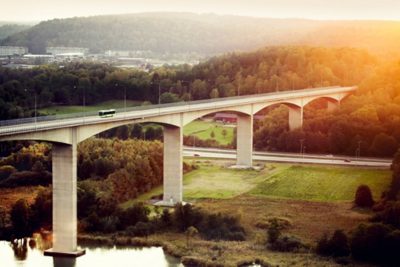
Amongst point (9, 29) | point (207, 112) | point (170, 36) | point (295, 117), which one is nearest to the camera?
point (207, 112)

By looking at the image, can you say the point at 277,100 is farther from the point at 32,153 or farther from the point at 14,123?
the point at 14,123

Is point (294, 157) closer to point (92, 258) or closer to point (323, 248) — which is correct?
point (323, 248)

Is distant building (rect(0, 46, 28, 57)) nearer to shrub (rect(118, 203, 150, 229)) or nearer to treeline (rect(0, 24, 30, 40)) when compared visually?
treeline (rect(0, 24, 30, 40))

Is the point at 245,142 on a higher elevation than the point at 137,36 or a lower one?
lower

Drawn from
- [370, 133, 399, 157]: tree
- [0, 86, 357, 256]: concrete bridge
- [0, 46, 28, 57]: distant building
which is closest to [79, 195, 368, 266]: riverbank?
[0, 86, 357, 256]: concrete bridge

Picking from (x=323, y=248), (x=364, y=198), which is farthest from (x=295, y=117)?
(x=323, y=248)

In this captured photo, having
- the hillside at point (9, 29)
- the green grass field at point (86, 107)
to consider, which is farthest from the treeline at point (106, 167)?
the hillside at point (9, 29)

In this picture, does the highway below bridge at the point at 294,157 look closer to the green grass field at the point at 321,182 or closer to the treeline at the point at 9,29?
the green grass field at the point at 321,182
